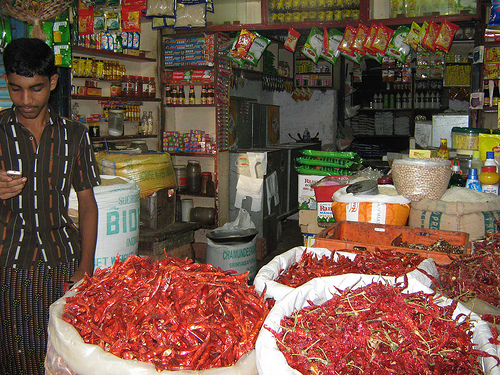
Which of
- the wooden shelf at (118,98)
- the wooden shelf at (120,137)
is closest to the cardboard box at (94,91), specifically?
the wooden shelf at (118,98)

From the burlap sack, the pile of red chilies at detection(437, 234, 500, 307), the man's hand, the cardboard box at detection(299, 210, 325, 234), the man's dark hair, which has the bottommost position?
the cardboard box at detection(299, 210, 325, 234)

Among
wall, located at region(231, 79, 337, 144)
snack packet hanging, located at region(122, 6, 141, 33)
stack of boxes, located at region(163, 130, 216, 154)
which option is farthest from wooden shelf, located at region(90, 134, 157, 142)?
wall, located at region(231, 79, 337, 144)

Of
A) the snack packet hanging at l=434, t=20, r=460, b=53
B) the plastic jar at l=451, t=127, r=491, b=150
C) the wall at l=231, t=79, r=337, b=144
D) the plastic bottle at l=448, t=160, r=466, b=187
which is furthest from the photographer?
the wall at l=231, t=79, r=337, b=144

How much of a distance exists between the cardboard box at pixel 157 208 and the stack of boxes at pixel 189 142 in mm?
1374

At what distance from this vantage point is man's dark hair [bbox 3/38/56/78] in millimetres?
1803

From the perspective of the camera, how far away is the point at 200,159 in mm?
6195

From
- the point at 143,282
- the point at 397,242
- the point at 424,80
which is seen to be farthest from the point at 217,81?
the point at 424,80

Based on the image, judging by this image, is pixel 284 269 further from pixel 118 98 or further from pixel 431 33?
pixel 431 33

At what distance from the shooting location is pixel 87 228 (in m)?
2.12

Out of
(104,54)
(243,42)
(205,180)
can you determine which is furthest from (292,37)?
(104,54)

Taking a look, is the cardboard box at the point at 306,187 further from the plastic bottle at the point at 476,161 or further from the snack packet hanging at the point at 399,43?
the snack packet hanging at the point at 399,43

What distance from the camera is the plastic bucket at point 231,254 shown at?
15.2 feet

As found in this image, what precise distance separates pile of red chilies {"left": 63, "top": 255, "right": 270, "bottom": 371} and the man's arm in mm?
391

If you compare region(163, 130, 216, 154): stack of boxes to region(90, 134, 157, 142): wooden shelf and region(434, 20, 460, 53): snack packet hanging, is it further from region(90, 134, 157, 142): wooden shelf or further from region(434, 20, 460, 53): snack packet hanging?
region(434, 20, 460, 53): snack packet hanging
